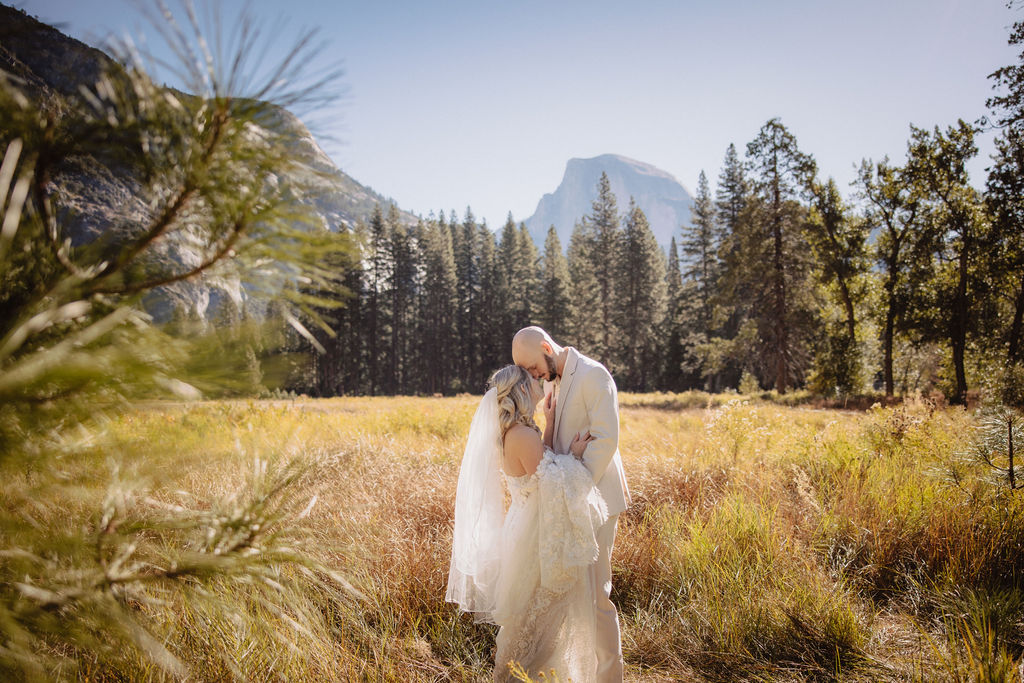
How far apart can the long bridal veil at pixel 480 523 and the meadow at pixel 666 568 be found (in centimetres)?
41

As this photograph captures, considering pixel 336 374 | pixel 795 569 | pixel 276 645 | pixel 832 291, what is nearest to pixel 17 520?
pixel 276 645

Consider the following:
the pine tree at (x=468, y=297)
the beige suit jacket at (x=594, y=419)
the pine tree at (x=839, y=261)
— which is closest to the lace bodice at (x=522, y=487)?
the beige suit jacket at (x=594, y=419)

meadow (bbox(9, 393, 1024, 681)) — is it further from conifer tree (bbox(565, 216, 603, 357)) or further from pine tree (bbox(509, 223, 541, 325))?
pine tree (bbox(509, 223, 541, 325))

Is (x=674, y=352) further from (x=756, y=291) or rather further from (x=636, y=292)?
(x=756, y=291)

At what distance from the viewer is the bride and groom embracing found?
2529 mm

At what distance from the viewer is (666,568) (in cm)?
358

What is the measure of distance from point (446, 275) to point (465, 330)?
20.0 feet

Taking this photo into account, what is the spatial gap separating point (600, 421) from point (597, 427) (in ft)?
0.13

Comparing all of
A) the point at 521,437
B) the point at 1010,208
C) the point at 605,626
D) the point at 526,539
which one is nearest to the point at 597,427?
the point at 521,437

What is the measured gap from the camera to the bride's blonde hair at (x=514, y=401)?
2736mm

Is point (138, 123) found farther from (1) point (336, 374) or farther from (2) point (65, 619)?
(1) point (336, 374)

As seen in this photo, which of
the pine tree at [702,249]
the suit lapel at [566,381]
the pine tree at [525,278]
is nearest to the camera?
the suit lapel at [566,381]

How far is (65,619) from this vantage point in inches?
37.2

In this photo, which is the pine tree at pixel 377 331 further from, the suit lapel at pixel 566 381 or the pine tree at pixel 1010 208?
the suit lapel at pixel 566 381
